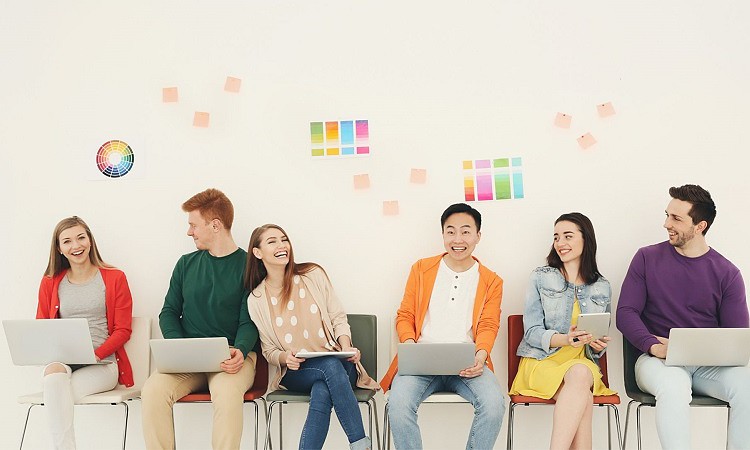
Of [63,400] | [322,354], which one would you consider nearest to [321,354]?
[322,354]

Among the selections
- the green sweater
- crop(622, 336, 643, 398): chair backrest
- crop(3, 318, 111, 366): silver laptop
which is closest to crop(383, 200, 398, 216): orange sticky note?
the green sweater

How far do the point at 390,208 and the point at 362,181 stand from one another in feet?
0.60

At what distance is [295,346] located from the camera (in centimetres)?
359

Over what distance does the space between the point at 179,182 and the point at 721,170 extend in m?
2.54

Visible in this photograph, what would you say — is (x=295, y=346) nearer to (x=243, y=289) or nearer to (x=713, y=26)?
(x=243, y=289)

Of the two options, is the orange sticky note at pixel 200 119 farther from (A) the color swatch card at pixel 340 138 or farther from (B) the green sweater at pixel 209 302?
(B) the green sweater at pixel 209 302

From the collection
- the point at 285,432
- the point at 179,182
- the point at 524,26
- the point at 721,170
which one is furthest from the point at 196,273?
the point at 721,170

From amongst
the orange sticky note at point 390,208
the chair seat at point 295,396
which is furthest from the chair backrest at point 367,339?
the orange sticky note at point 390,208

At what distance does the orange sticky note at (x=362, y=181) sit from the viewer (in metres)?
3.96

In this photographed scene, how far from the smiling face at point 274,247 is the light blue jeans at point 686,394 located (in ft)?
5.14

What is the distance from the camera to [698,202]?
356 cm

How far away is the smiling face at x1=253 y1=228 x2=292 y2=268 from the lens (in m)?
3.61

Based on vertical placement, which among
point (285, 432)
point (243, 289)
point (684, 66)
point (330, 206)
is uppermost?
point (684, 66)

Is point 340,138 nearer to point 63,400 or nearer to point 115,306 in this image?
point 115,306
